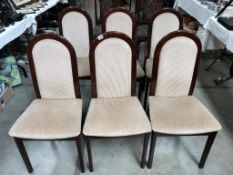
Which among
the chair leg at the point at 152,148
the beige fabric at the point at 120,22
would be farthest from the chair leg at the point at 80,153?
the beige fabric at the point at 120,22

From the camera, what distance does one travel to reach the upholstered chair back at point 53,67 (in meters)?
1.31

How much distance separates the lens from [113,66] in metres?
1.39

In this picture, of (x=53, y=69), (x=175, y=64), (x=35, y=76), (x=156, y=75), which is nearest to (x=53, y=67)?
(x=53, y=69)

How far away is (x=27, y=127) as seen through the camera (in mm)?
1263

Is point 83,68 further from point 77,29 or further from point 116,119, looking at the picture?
point 116,119

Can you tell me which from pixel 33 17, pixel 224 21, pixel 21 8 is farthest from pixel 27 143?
pixel 224 21

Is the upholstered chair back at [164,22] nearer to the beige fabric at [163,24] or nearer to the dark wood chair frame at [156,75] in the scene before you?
the beige fabric at [163,24]

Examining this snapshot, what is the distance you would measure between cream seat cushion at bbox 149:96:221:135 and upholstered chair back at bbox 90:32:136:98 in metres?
0.24

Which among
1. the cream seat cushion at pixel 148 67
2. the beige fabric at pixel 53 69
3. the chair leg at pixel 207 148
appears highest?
the beige fabric at pixel 53 69

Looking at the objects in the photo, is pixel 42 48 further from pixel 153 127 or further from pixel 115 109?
pixel 153 127

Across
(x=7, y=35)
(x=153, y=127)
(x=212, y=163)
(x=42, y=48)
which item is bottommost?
(x=212, y=163)

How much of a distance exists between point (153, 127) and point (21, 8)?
2.45 meters

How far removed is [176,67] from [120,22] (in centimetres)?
81

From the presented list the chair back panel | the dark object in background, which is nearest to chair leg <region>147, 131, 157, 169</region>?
the chair back panel
